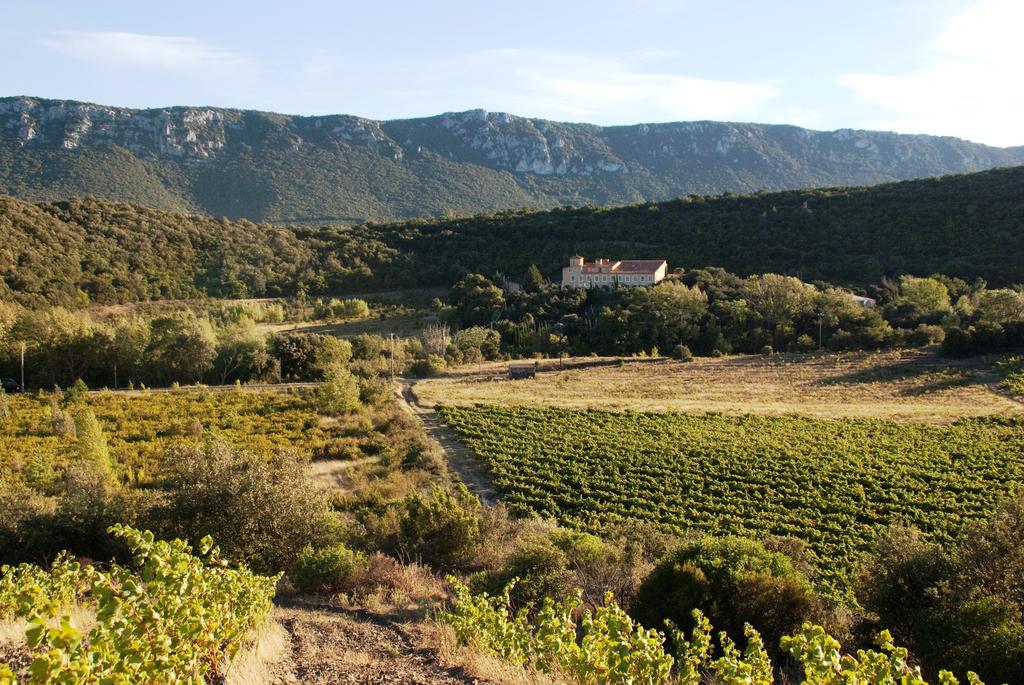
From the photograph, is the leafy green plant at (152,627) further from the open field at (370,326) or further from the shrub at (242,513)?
the open field at (370,326)

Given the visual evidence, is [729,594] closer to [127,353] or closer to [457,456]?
[457,456]

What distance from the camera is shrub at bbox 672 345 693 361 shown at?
50.4m

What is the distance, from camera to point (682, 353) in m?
50.8

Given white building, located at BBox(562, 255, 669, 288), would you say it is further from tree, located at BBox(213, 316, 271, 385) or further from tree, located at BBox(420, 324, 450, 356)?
Answer: tree, located at BBox(213, 316, 271, 385)

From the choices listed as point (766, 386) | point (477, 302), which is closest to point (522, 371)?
point (766, 386)

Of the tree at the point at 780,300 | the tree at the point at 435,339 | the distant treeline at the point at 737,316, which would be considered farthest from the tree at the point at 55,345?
the tree at the point at 780,300

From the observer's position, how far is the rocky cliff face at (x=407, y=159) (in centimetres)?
10506

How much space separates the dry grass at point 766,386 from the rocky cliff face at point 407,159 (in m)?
72.2

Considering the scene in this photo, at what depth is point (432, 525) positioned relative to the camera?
586 inches

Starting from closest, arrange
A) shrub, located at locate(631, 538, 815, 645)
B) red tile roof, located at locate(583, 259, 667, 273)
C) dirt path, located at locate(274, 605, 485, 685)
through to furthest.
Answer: dirt path, located at locate(274, 605, 485, 685), shrub, located at locate(631, 538, 815, 645), red tile roof, located at locate(583, 259, 667, 273)

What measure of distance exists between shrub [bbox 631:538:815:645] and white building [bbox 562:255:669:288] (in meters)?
52.7

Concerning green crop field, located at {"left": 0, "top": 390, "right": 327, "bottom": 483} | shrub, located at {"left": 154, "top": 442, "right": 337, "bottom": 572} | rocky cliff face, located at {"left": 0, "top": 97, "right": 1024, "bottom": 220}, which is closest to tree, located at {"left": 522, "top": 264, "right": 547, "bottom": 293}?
green crop field, located at {"left": 0, "top": 390, "right": 327, "bottom": 483}

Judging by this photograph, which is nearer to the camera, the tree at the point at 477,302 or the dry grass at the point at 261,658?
the dry grass at the point at 261,658

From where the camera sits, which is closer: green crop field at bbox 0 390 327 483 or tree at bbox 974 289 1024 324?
green crop field at bbox 0 390 327 483
